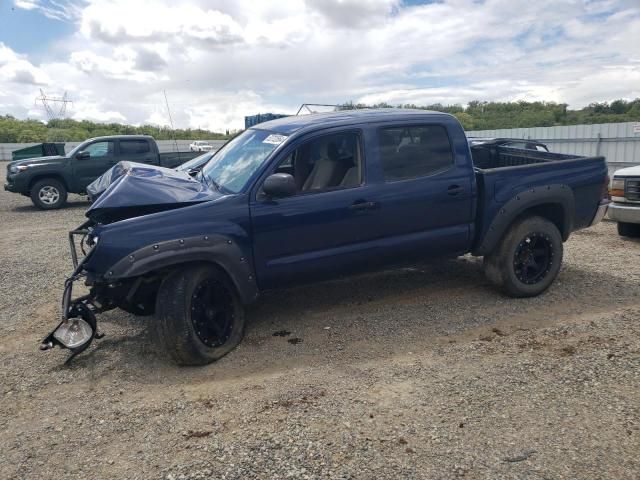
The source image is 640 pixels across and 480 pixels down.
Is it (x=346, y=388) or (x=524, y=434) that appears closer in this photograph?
(x=524, y=434)

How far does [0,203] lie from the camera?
15094 mm

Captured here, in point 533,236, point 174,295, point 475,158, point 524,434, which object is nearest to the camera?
point 524,434

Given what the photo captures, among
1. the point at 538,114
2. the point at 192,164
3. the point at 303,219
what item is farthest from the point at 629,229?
the point at 538,114

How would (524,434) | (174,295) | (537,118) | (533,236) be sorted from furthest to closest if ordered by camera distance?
(537,118) → (533,236) → (174,295) → (524,434)

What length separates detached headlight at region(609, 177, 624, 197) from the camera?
750cm

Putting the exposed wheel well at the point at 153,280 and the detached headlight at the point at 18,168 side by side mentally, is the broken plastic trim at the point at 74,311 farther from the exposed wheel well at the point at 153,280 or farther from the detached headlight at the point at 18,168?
the detached headlight at the point at 18,168

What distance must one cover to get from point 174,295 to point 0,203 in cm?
1399

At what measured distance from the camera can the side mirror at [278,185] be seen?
4.05m

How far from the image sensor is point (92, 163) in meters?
13.1

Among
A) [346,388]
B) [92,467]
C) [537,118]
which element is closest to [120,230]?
[92,467]

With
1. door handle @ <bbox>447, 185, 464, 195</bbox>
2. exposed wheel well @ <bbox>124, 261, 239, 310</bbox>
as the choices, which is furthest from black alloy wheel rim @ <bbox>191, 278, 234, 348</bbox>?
door handle @ <bbox>447, 185, 464, 195</bbox>

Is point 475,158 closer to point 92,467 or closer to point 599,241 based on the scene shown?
point 599,241

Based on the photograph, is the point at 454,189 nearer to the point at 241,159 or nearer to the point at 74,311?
the point at 241,159

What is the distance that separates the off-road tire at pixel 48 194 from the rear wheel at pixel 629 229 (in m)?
12.4
